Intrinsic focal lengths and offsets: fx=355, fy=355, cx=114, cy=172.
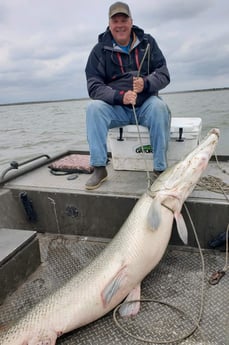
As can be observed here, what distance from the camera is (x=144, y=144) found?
14.2 feet

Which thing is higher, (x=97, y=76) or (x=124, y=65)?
(x=124, y=65)

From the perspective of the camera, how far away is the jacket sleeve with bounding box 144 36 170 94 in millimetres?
4070

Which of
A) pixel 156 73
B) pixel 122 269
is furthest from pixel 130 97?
pixel 122 269

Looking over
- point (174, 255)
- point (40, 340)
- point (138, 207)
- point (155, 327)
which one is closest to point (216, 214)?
point (174, 255)

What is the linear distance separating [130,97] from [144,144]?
67 cm

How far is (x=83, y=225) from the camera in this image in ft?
12.4

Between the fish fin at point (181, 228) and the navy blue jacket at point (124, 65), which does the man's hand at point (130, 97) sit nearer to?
the navy blue jacket at point (124, 65)

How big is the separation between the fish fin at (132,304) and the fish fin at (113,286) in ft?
0.44

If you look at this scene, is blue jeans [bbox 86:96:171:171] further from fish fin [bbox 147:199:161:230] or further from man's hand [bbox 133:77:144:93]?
fish fin [bbox 147:199:161:230]

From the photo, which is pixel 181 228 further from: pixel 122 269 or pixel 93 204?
pixel 93 204

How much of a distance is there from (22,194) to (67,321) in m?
1.77

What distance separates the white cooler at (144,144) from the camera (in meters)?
4.27

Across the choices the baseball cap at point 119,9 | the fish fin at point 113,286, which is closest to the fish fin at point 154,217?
the fish fin at point 113,286

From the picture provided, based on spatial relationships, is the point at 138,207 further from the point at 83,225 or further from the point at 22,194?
the point at 22,194
